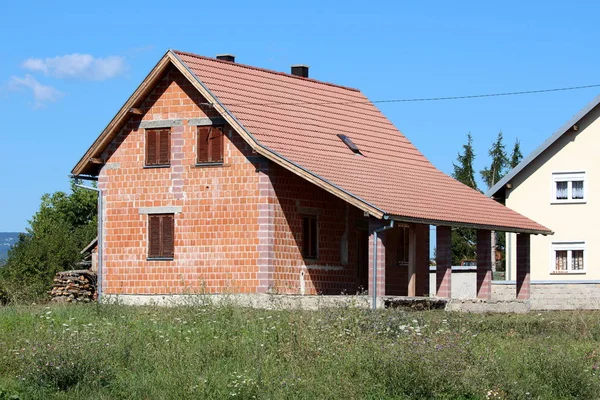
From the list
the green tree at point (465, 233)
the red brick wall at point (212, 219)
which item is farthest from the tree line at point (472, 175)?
the red brick wall at point (212, 219)

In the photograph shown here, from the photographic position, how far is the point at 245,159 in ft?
107

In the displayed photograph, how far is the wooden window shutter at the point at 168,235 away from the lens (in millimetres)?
33812

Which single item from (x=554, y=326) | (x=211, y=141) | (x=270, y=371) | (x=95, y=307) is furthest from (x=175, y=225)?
(x=270, y=371)

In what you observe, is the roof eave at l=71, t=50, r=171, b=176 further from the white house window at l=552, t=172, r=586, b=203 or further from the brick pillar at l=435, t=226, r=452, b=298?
the white house window at l=552, t=172, r=586, b=203

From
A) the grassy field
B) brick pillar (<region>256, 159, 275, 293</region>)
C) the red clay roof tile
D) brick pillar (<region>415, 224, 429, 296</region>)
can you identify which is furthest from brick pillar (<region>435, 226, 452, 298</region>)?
the grassy field

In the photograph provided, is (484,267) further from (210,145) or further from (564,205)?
(564,205)

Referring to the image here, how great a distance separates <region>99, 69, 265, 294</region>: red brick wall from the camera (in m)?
32.6

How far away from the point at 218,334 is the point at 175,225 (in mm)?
13100

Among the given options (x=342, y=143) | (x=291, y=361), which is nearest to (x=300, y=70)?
(x=342, y=143)

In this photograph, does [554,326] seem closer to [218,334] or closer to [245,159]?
[218,334]

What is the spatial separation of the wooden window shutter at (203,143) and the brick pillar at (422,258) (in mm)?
8031

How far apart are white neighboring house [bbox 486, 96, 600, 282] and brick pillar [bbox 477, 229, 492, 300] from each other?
9.49m

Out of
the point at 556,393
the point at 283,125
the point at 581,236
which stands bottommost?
the point at 556,393

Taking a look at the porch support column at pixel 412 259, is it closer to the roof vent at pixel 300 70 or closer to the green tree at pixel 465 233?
the roof vent at pixel 300 70
